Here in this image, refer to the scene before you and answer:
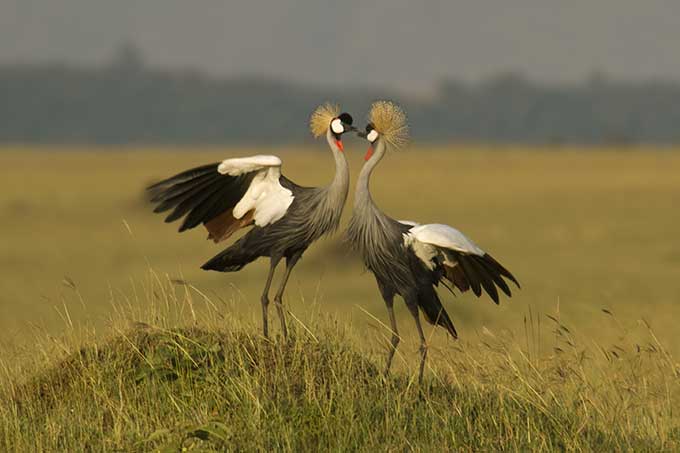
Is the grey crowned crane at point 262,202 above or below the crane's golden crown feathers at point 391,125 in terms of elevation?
below

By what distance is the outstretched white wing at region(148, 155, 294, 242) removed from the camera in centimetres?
706

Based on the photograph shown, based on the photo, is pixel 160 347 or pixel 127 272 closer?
pixel 160 347

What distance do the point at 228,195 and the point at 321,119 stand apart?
0.74 metres

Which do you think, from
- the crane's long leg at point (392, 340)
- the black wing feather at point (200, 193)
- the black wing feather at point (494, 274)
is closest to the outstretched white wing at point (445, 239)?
the black wing feather at point (494, 274)

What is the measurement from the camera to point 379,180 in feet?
166

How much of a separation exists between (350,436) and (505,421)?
80 centimetres

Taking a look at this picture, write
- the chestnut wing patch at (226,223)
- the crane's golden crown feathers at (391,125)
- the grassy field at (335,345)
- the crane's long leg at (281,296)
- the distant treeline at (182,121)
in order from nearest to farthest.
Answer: the grassy field at (335,345), the crane's golden crown feathers at (391,125), the crane's long leg at (281,296), the chestnut wing patch at (226,223), the distant treeline at (182,121)

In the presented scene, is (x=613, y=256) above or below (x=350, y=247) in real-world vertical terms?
below

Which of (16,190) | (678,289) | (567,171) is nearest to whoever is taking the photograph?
(678,289)

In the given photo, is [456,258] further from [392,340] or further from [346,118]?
[346,118]

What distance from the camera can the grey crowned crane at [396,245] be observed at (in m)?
6.79

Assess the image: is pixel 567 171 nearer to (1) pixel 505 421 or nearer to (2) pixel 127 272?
(2) pixel 127 272

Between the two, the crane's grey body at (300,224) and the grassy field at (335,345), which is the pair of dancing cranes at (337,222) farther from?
the grassy field at (335,345)

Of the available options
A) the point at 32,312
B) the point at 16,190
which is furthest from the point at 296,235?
the point at 16,190
